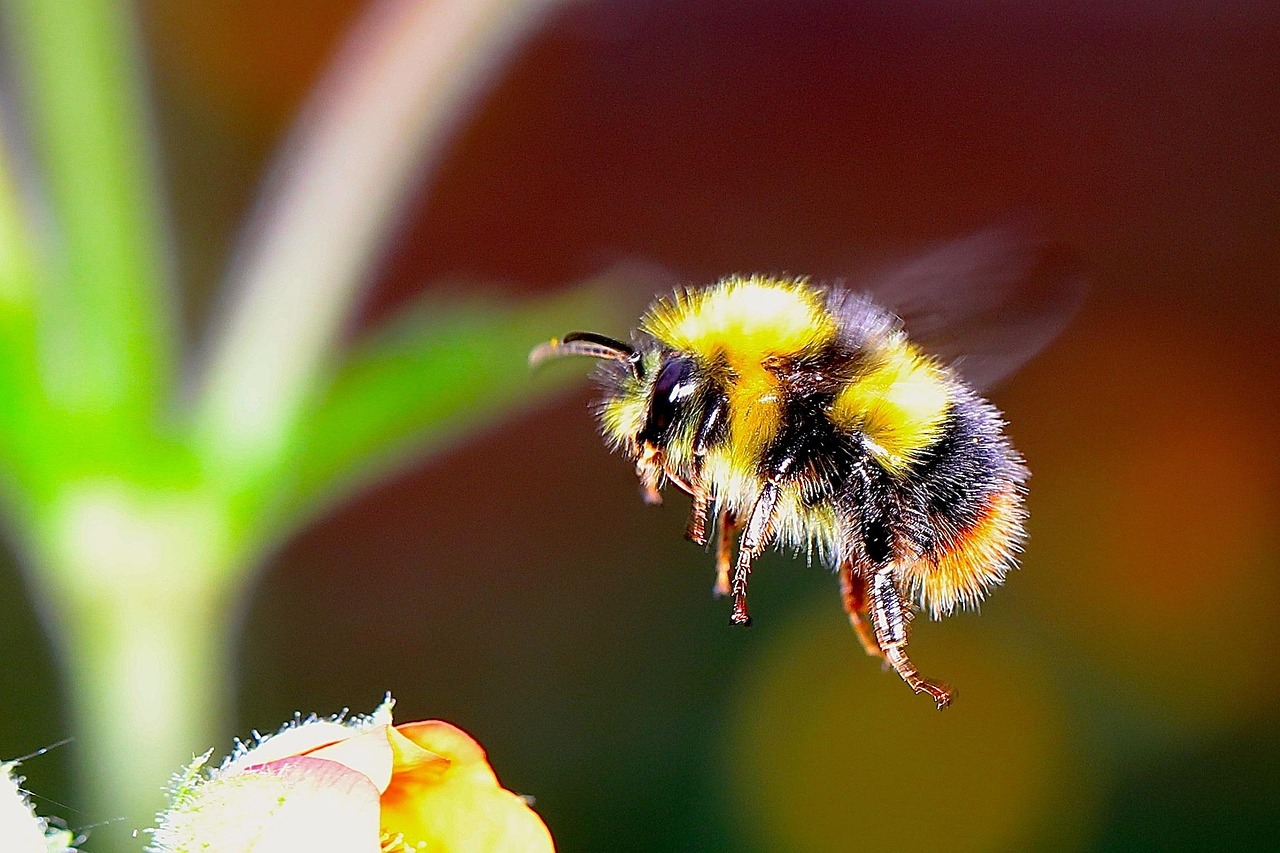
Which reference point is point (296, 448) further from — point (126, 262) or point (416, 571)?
point (416, 571)

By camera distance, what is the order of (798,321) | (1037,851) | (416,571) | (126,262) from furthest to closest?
(416,571)
(1037,851)
(126,262)
(798,321)

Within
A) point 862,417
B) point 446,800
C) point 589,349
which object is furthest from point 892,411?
point 446,800

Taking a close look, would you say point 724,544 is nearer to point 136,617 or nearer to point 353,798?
point 353,798

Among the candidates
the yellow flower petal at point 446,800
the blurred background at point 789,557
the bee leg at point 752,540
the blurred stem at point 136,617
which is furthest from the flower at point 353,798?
the blurred background at point 789,557

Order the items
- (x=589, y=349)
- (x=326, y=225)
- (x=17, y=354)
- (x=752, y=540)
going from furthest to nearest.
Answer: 1. (x=326, y=225)
2. (x=17, y=354)
3. (x=589, y=349)
4. (x=752, y=540)

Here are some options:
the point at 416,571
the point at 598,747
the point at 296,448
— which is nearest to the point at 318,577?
the point at 416,571

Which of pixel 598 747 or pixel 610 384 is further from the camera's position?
pixel 598 747
